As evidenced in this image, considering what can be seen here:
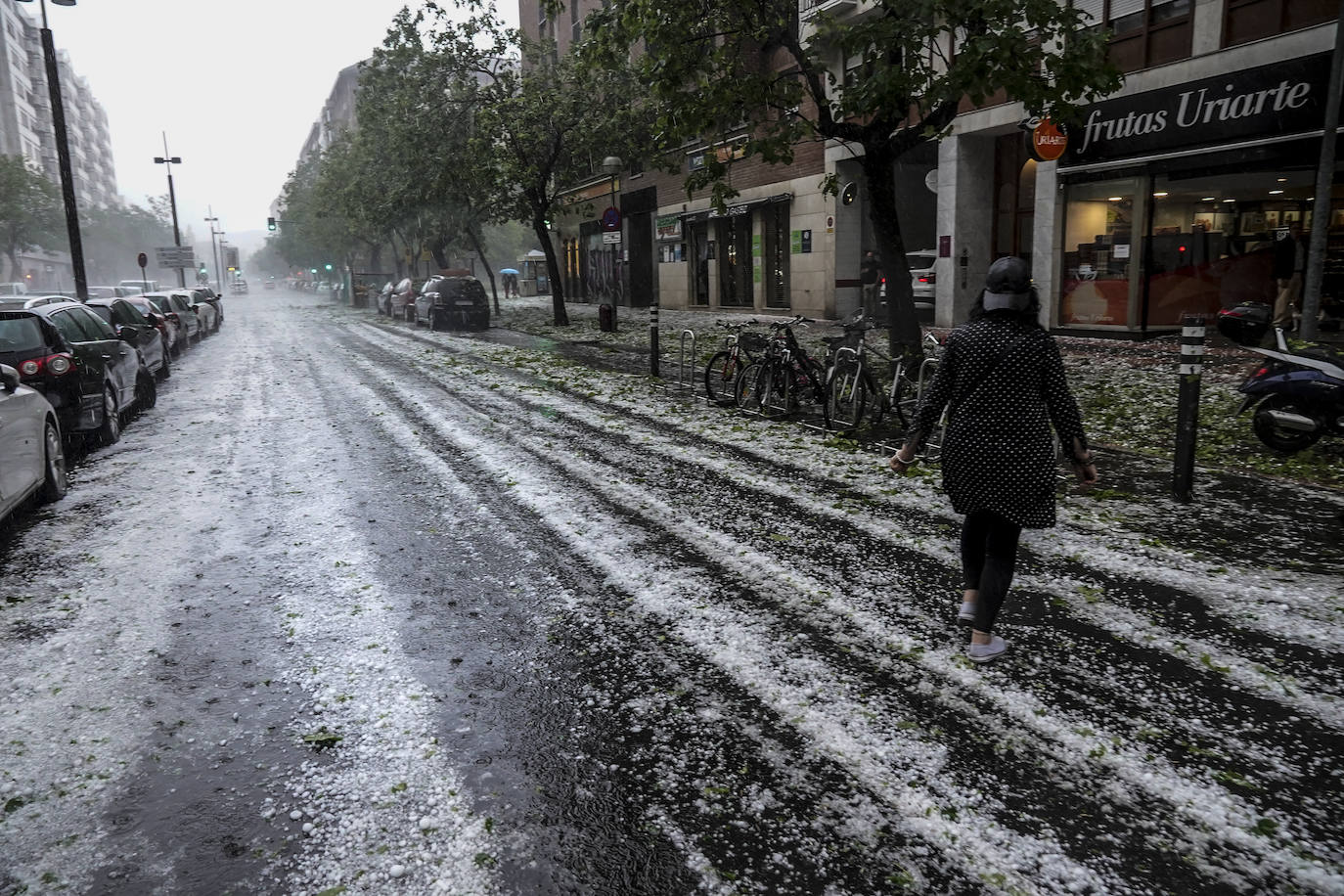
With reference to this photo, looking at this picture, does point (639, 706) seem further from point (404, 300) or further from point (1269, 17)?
point (404, 300)

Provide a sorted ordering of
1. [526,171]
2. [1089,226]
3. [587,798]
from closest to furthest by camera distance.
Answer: [587,798]
[1089,226]
[526,171]

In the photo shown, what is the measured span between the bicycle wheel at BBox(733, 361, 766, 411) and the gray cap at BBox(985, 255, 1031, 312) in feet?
24.0

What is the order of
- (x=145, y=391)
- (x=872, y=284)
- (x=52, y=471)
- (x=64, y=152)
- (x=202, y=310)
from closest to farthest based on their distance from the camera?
(x=52, y=471)
(x=145, y=391)
(x=64, y=152)
(x=872, y=284)
(x=202, y=310)

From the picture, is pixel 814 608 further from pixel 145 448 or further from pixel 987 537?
pixel 145 448

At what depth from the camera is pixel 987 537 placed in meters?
4.34

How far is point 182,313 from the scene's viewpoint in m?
25.1

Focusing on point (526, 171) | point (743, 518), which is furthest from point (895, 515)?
point (526, 171)

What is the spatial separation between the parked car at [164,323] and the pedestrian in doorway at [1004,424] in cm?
1682

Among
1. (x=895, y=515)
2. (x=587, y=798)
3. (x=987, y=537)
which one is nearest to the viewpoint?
(x=587, y=798)

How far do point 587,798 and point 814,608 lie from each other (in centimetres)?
209

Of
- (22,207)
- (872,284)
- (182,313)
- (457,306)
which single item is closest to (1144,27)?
(872,284)

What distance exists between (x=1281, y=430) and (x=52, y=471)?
1100 cm

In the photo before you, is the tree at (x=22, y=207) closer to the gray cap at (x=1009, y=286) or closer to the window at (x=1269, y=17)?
the window at (x=1269, y=17)

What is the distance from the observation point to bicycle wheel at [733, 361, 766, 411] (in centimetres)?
1155
